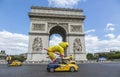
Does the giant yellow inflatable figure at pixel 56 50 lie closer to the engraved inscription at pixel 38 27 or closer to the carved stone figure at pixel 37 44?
the carved stone figure at pixel 37 44

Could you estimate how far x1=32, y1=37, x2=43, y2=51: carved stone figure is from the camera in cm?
3400

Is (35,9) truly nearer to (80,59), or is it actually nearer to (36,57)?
(36,57)

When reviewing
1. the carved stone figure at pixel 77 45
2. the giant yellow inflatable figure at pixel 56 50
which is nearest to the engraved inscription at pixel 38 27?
the carved stone figure at pixel 77 45

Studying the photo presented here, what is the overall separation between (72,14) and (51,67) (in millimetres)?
24174

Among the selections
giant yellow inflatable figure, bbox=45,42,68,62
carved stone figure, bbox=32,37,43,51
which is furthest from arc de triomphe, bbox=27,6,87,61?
giant yellow inflatable figure, bbox=45,42,68,62

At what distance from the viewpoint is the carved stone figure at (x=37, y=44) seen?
34.0m

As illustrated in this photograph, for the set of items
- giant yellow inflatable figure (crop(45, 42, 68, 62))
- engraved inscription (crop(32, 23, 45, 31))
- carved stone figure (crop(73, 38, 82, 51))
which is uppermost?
engraved inscription (crop(32, 23, 45, 31))

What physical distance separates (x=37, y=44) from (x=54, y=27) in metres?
5.26

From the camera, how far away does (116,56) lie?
72312mm

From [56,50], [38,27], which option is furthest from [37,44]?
[56,50]

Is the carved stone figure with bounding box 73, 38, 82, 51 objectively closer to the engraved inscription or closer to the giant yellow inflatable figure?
the engraved inscription

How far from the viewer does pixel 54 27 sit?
36.6 meters

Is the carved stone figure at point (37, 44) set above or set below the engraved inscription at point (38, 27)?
below

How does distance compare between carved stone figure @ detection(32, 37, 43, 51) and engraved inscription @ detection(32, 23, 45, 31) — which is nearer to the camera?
carved stone figure @ detection(32, 37, 43, 51)
